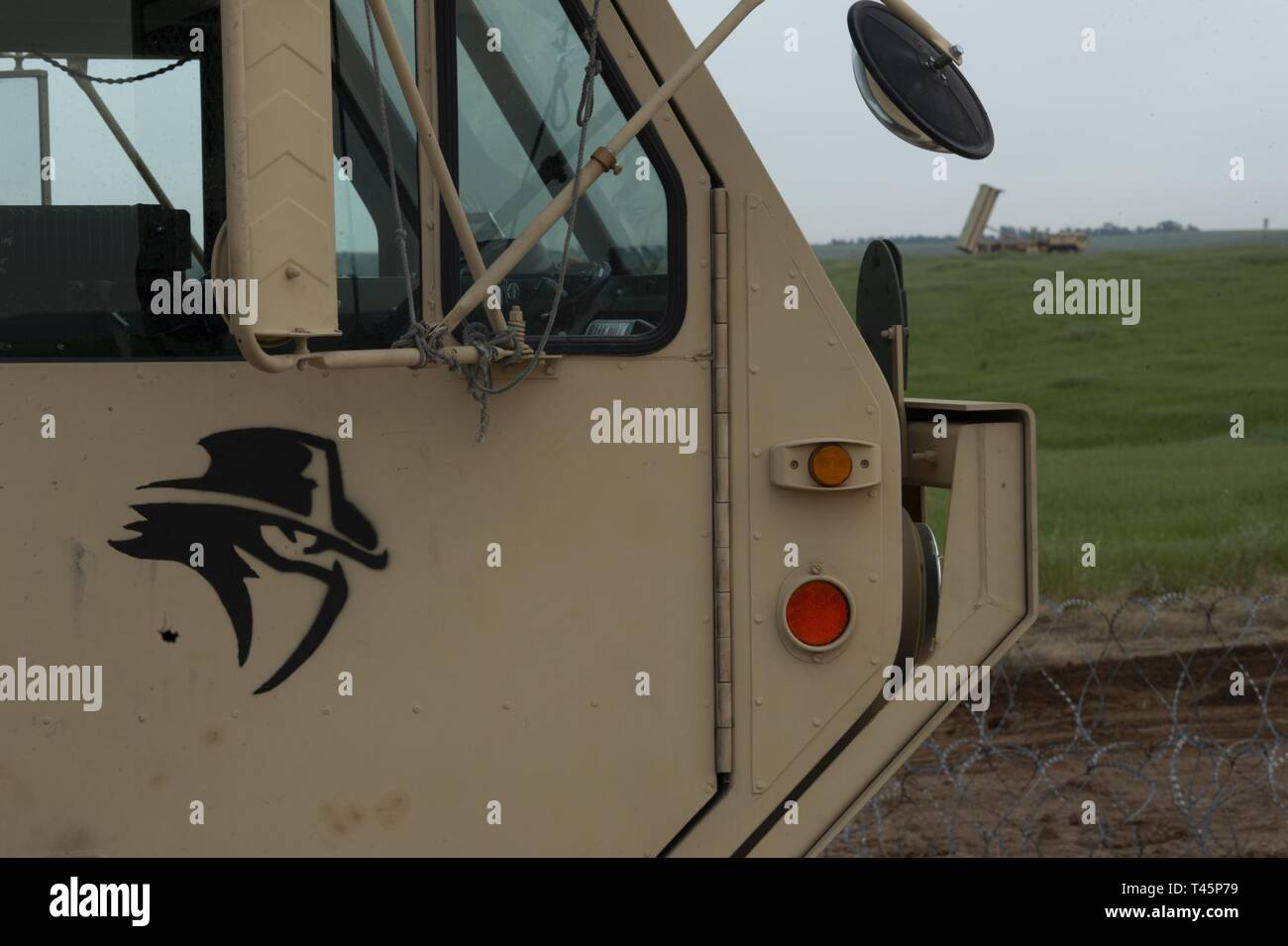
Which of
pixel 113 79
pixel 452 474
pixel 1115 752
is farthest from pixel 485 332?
pixel 1115 752

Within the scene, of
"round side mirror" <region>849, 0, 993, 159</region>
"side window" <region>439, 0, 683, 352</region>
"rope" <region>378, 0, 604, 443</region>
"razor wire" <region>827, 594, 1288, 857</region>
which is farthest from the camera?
"razor wire" <region>827, 594, 1288, 857</region>

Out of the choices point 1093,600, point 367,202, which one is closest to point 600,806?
point 367,202

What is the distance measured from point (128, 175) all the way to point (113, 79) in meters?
0.18

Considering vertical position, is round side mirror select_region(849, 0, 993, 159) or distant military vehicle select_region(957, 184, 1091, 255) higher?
distant military vehicle select_region(957, 184, 1091, 255)

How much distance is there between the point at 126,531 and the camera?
9.06ft

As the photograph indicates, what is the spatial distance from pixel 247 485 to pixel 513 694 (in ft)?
2.09

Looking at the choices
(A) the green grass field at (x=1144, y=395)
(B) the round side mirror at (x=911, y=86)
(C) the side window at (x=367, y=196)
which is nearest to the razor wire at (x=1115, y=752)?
(A) the green grass field at (x=1144, y=395)

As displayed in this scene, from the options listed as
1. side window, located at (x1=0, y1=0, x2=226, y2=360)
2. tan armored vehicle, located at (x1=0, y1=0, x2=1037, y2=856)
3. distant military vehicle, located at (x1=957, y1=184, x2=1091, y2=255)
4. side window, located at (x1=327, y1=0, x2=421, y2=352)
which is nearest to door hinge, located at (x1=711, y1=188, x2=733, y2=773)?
tan armored vehicle, located at (x1=0, y1=0, x2=1037, y2=856)

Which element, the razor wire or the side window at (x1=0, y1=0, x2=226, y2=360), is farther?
the razor wire

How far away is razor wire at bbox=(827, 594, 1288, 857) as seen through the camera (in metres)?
7.40

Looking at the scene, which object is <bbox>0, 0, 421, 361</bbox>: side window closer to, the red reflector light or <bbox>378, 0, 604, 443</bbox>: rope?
<bbox>378, 0, 604, 443</bbox>: rope

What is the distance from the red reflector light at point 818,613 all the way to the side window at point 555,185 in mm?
569

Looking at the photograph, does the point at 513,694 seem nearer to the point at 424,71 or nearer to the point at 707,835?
the point at 707,835

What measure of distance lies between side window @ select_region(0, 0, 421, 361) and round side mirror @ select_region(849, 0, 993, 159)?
33.4 inches
